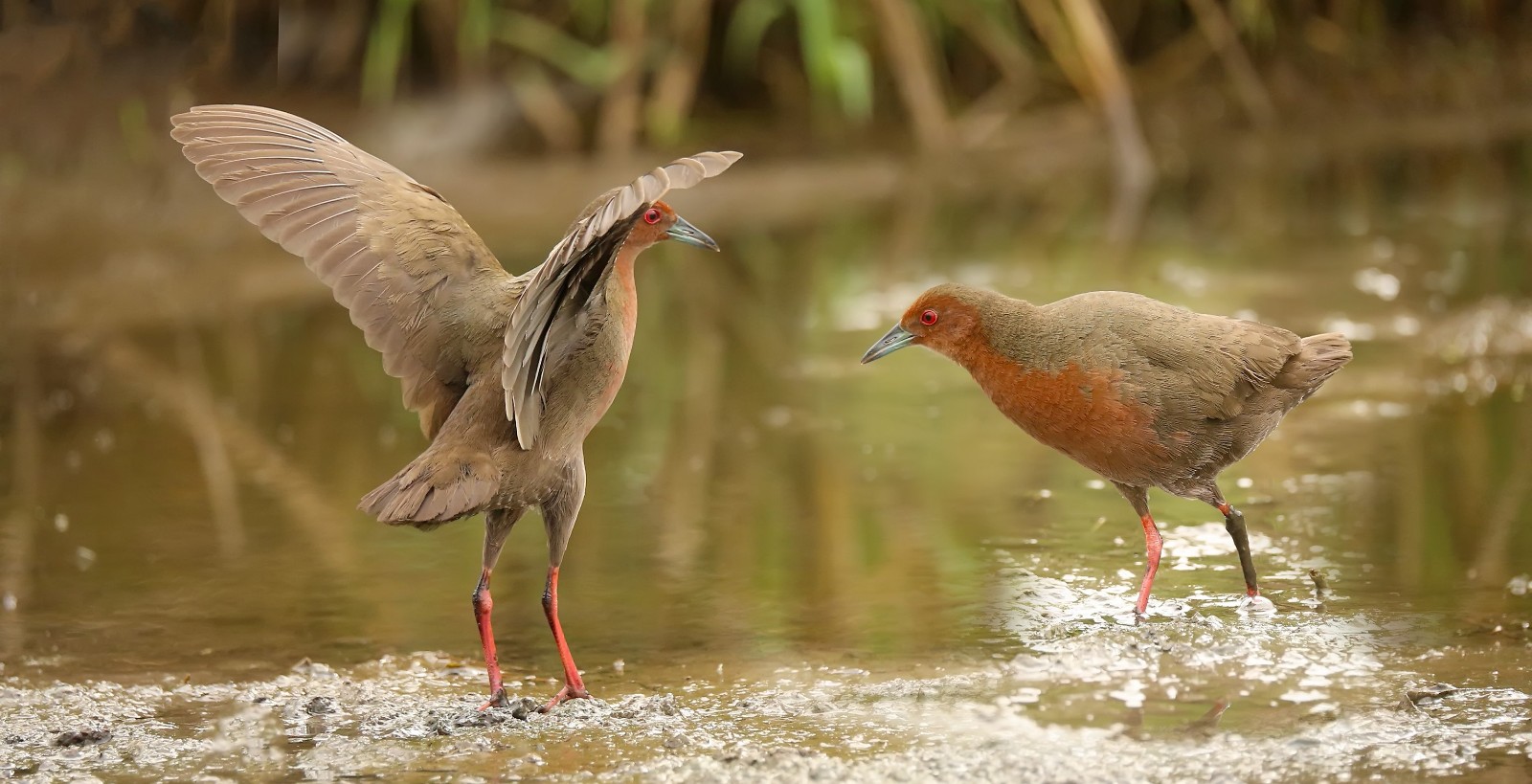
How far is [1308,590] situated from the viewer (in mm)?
5020

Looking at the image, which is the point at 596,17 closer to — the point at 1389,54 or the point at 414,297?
the point at 1389,54

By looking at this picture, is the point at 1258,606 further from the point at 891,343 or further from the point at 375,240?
the point at 375,240

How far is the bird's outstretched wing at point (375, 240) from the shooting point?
4.66 metres

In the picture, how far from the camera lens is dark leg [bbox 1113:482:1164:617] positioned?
16.0 feet

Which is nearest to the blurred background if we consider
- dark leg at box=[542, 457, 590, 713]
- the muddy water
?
the muddy water

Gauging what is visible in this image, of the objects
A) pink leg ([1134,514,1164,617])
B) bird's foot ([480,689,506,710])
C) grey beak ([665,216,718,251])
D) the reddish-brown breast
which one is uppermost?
grey beak ([665,216,718,251])

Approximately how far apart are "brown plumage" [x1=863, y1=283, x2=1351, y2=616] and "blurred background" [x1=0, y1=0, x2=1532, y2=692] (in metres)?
0.43

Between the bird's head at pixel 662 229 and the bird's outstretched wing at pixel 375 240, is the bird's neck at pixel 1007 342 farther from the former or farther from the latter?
the bird's outstretched wing at pixel 375 240

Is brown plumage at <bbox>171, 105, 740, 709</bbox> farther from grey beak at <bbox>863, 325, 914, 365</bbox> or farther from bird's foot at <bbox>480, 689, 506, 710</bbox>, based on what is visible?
grey beak at <bbox>863, 325, 914, 365</bbox>

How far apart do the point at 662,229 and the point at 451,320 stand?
22.0 inches

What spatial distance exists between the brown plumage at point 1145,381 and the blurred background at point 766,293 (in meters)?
0.43

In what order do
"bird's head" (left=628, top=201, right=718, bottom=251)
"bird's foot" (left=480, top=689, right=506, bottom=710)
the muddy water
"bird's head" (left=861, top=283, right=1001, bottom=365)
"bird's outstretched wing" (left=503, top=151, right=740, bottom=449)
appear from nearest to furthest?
1. "bird's outstretched wing" (left=503, top=151, right=740, bottom=449)
2. the muddy water
3. "bird's foot" (left=480, top=689, right=506, bottom=710)
4. "bird's head" (left=628, top=201, right=718, bottom=251)
5. "bird's head" (left=861, top=283, right=1001, bottom=365)

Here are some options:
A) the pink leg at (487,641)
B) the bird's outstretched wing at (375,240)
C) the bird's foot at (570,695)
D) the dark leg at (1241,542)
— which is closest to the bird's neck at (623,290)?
the bird's outstretched wing at (375,240)

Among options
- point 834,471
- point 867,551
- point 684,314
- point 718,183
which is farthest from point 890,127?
point 867,551
